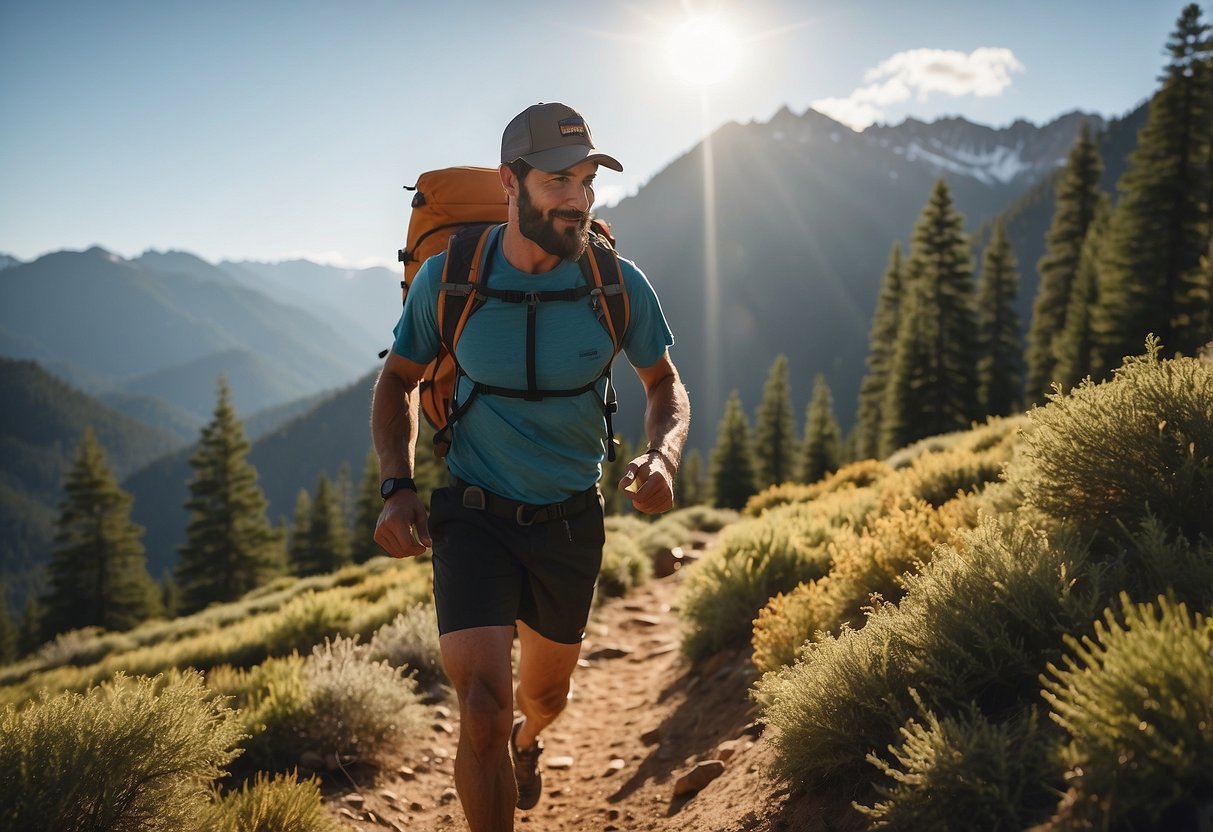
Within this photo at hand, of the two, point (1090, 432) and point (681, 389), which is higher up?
point (681, 389)

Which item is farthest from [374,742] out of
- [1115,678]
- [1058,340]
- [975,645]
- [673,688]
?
[1058,340]

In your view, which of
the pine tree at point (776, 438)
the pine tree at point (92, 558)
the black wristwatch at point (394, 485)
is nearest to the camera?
the black wristwatch at point (394, 485)

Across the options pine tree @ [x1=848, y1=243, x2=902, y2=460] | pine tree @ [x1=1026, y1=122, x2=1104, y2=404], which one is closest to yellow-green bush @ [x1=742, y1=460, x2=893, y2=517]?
pine tree @ [x1=1026, y1=122, x2=1104, y2=404]

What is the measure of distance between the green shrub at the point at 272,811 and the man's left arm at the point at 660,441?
7.31ft

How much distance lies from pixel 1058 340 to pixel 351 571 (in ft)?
101

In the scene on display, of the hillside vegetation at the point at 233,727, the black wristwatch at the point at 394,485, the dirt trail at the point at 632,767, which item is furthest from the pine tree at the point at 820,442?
the black wristwatch at the point at 394,485

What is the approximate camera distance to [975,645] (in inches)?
110

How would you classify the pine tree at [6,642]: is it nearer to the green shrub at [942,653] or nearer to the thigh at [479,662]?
A: the thigh at [479,662]

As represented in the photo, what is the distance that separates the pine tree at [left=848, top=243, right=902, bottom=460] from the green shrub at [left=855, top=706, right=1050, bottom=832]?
38.9m

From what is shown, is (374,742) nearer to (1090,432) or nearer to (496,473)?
(496,473)

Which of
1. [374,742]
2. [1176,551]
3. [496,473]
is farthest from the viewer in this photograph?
[374,742]

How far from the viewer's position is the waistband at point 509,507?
10.4ft

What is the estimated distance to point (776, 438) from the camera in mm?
43875

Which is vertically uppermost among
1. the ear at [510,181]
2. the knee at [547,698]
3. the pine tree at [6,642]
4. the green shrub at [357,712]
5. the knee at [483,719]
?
the ear at [510,181]
